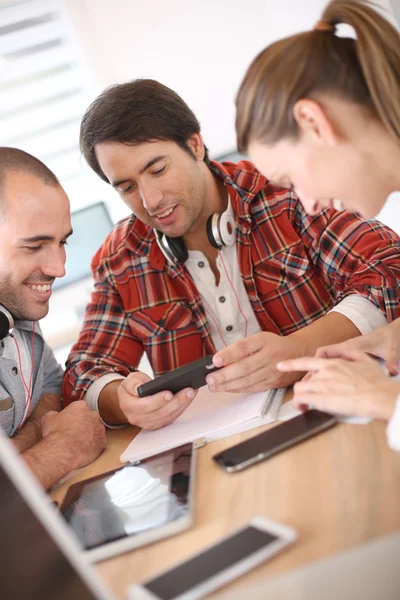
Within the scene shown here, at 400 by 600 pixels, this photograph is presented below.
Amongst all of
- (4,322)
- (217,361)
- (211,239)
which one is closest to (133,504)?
Answer: (217,361)

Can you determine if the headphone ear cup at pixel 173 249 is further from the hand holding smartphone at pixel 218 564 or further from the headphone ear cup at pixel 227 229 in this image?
the hand holding smartphone at pixel 218 564

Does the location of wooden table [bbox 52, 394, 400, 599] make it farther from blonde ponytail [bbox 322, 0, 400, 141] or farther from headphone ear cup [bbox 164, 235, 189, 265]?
headphone ear cup [bbox 164, 235, 189, 265]

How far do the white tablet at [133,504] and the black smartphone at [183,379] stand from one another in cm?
14

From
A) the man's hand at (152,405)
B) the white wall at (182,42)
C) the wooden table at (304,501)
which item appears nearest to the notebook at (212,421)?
the man's hand at (152,405)

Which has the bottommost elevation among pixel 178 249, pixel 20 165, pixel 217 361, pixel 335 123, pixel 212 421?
pixel 212 421

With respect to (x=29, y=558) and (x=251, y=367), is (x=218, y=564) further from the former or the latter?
(x=251, y=367)

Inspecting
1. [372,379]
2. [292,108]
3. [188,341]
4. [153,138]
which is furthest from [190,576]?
[153,138]

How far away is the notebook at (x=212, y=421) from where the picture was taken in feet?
3.38

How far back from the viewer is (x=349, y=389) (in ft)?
2.81

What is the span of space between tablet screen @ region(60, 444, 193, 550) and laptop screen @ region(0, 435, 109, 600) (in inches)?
11.4

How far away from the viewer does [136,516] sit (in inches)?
31.9

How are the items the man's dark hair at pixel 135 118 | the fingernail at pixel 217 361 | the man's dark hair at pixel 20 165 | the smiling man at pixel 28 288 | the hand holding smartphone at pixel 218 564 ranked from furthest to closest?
the man's dark hair at pixel 135 118 < the man's dark hair at pixel 20 165 < the smiling man at pixel 28 288 < the fingernail at pixel 217 361 < the hand holding smartphone at pixel 218 564

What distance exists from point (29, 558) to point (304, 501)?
365mm

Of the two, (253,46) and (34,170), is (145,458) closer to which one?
(34,170)
